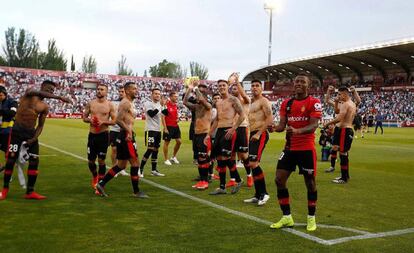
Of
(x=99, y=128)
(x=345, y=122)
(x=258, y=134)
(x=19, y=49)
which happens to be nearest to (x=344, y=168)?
(x=345, y=122)

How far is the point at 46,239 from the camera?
16.8ft

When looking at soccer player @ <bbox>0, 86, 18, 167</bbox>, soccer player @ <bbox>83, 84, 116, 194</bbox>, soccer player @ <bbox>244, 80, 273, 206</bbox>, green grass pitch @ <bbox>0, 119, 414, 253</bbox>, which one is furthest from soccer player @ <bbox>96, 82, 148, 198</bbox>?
soccer player @ <bbox>0, 86, 18, 167</bbox>

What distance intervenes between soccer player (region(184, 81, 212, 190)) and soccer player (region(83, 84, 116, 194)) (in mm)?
1722

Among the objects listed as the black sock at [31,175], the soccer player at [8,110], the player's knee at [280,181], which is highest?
the soccer player at [8,110]

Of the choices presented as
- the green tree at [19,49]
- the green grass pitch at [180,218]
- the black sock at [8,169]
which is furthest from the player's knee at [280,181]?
the green tree at [19,49]

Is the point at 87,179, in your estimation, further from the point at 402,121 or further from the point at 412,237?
Answer: the point at 402,121

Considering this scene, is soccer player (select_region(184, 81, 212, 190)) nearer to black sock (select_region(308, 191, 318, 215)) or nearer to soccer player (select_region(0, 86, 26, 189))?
black sock (select_region(308, 191, 318, 215))

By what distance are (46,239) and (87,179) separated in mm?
4780

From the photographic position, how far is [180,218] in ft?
20.7

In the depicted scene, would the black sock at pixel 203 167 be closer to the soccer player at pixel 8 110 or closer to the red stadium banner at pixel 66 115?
the soccer player at pixel 8 110

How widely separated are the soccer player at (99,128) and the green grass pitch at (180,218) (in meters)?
0.62

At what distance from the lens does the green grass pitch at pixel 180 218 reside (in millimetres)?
5027

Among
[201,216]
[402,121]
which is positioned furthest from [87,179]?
[402,121]

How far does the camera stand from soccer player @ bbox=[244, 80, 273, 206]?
756 cm
